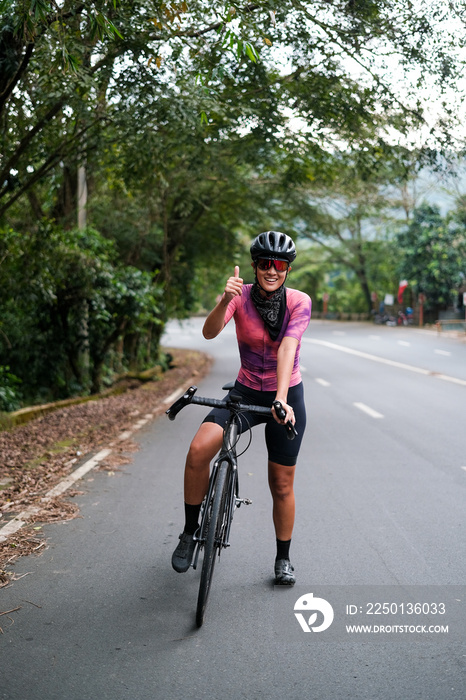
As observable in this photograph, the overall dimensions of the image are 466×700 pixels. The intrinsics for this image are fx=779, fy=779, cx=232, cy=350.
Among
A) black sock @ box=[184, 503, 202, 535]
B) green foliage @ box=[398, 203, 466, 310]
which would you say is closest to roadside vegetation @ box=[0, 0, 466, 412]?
black sock @ box=[184, 503, 202, 535]

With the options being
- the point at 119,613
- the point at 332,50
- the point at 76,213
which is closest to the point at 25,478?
the point at 119,613

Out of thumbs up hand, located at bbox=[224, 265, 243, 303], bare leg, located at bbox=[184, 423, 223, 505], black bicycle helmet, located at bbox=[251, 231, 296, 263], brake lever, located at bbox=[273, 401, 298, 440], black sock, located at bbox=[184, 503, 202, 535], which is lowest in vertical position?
black sock, located at bbox=[184, 503, 202, 535]

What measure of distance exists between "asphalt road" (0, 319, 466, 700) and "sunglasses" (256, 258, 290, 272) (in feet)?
A: 5.97

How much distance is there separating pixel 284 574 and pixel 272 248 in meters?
1.87

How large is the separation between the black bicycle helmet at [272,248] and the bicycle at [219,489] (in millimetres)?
797

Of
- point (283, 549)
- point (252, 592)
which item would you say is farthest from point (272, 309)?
point (252, 592)

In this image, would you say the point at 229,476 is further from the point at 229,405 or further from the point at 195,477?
the point at 229,405

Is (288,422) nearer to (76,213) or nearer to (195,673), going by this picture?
(195,673)

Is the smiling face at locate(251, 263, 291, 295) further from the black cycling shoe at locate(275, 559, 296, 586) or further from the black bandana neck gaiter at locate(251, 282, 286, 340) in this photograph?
the black cycling shoe at locate(275, 559, 296, 586)

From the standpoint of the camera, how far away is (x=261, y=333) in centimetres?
442

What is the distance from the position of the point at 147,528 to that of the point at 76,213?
37.4 ft

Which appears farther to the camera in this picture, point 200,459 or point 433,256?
point 433,256

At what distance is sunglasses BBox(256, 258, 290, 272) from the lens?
4.31 meters

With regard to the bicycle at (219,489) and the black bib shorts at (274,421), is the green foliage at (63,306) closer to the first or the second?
the black bib shorts at (274,421)
